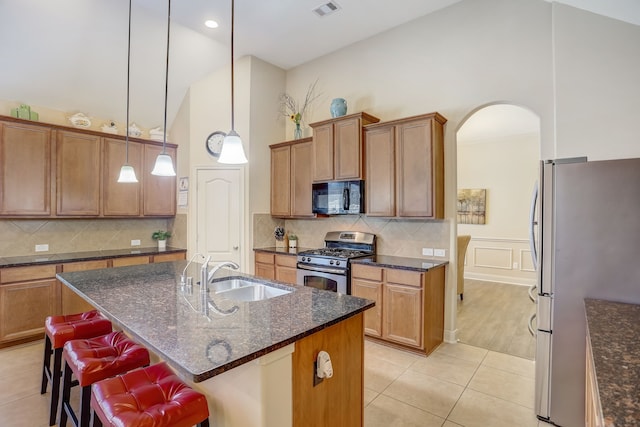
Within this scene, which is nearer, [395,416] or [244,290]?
[395,416]

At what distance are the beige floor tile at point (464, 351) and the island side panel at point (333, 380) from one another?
1.82 meters

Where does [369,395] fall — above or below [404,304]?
below

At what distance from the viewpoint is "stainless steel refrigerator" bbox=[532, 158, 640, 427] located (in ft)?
6.01

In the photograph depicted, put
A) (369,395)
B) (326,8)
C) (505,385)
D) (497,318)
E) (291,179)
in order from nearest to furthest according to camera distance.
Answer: (369,395) → (505,385) → (326,8) → (497,318) → (291,179)

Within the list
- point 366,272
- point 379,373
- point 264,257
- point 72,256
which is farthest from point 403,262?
point 72,256

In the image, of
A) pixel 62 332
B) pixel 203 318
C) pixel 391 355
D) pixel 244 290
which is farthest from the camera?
pixel 391 355

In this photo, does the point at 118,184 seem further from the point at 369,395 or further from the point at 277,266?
the point at 369,395

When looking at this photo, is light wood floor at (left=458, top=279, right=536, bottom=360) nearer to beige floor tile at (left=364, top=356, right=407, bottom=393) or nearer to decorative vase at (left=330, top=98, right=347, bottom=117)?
beige floor tile at (left=364, top=356, right=407, bottom=393)

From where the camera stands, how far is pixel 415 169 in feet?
11.1

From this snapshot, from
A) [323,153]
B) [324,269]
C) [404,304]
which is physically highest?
[323,153]

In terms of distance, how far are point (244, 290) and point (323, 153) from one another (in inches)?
88.5

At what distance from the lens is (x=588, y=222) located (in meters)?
1.93

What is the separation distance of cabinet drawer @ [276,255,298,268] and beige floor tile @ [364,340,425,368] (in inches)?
53.7

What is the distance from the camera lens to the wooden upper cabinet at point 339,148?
3.75 m
